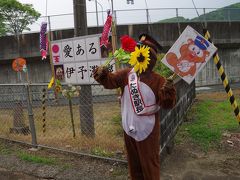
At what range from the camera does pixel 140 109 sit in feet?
10.7

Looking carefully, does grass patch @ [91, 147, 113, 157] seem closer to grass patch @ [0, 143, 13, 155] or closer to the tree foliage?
grass patch @ [0, 143, 13, 155]

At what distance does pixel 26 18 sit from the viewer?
24.6 metres

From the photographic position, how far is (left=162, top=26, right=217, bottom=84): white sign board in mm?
3477

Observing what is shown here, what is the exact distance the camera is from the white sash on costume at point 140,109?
3.25 metres

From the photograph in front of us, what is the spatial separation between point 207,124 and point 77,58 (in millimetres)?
3855

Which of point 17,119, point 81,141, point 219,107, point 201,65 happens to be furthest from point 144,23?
point 201,65

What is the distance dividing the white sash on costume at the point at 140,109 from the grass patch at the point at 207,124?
9.62 ft

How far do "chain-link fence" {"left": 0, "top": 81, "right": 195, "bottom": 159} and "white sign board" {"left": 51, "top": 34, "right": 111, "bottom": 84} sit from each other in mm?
426

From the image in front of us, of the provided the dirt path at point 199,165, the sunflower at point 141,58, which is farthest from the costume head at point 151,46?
the dirt path at point 199,165

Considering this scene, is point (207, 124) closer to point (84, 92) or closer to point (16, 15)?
point (84, 92)

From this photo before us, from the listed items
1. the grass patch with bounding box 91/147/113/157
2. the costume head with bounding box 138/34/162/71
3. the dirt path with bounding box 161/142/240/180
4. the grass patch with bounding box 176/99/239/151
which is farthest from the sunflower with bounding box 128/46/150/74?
the grass patch with bounding box 176/99/239/151

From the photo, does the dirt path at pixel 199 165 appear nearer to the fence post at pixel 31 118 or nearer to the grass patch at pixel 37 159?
the grass patch at pixel 37 159

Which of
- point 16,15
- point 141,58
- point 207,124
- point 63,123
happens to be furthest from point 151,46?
point 16,15

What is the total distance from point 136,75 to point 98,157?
81.8 inches
